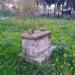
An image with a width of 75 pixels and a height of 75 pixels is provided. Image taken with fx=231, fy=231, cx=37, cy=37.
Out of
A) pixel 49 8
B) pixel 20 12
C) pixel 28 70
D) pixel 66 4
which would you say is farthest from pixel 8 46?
pixel 49 8

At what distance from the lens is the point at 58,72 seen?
8.30m

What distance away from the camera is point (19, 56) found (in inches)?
343

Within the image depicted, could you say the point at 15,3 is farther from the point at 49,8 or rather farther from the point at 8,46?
the point at 8,46

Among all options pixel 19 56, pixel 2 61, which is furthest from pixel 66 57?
pixel 2 61

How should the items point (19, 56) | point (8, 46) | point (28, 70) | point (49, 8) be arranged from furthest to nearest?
point (49, 8), point (8, 46), point (19, 56), point (28, 70)

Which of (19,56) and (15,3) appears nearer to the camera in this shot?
(19,56)

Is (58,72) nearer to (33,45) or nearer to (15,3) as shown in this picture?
(33,45)

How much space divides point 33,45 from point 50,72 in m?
1.17

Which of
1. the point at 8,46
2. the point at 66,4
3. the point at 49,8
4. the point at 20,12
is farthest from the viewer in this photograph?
the point at 49,8

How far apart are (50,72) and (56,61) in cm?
89

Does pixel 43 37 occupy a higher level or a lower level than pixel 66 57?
higher

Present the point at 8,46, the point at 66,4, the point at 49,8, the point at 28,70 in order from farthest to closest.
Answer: the point at 49,8 < the point at 66,4 < the point at 8,46 < the point at 28,70

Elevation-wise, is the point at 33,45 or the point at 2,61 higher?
the point at 33,45

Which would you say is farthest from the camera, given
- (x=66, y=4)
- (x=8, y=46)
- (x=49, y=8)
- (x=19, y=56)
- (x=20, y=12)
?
(x=49, y=8)
